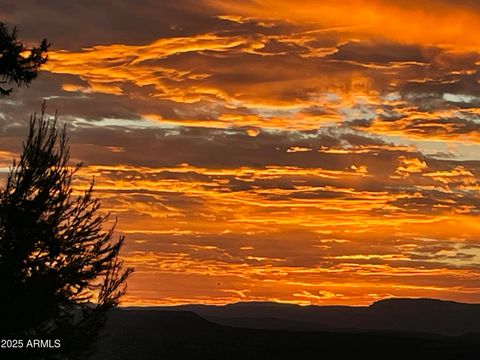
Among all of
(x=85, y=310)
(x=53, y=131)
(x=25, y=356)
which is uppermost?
(x=53, y=131)

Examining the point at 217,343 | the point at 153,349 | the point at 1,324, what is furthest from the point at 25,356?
the point at 217,343

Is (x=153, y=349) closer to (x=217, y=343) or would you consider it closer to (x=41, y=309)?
(x=217, y=343)

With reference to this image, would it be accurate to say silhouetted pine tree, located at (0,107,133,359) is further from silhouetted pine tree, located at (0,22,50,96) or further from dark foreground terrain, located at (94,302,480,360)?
dark foreground terrain, located at (94,302,480,360)

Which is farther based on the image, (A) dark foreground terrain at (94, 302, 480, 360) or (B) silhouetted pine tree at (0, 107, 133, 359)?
(A) dark foreground terrain at (94, 302, 480, 360)

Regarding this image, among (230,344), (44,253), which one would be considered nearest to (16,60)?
(44,253)

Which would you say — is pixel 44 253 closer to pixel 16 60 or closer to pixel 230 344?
pixel 16 60

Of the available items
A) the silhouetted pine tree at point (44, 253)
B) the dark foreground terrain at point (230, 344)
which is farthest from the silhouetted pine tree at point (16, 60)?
the dark foreground terrain at point (230, 344)

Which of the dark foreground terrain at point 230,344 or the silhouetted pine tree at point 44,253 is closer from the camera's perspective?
the silhouetted pine tree at point 44,253

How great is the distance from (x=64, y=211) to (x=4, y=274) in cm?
217

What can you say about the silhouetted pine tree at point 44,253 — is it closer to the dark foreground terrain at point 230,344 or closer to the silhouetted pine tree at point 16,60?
the silhouetted pine tree at point 16,60

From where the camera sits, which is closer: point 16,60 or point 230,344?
point 16,60

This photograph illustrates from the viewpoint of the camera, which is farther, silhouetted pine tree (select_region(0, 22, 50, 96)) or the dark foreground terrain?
the dark foreground terrain

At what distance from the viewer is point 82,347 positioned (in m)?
20.2

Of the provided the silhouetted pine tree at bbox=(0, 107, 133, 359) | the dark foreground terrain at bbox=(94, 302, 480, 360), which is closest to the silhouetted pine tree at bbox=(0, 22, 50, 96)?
the silhouetted pine tree at bbox=(0, 107, 133, 359)
